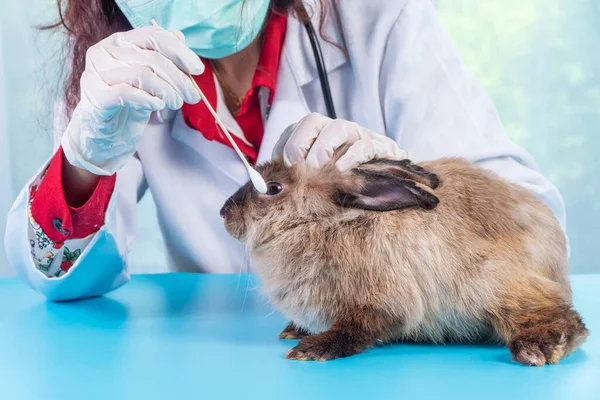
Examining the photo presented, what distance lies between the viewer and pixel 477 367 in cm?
96

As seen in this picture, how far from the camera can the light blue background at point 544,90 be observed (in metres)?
3.21

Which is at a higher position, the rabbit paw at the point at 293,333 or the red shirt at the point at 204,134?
the red shirt at the point at 204,134

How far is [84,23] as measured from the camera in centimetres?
171

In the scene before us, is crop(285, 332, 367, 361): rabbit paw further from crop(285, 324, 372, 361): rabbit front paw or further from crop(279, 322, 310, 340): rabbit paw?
crop(279, 322, 310, 340): rabbit paw

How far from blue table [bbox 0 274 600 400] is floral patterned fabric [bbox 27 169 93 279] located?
188 millimetres

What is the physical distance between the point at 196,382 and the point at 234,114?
104 centimetres

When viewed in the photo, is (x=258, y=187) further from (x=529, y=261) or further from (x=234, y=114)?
(x=234, y=114)

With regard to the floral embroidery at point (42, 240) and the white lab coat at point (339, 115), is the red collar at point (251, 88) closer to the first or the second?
the white lab coat at point (339, 115)

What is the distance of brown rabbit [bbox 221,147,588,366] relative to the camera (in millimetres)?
1001

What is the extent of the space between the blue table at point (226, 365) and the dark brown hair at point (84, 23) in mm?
660

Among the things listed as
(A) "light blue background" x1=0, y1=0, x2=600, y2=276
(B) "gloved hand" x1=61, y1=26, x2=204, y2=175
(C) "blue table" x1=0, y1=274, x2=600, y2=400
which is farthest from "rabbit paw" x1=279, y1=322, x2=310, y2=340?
(A) "light blue background" x1=0, y1=0, x2=600, y2=276

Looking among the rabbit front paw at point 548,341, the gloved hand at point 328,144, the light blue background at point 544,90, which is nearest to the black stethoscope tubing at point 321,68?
the gloved hand at point 328,144

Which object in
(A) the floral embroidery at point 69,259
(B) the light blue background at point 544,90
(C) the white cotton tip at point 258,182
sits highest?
(C) the white cotton tip at point 258,182

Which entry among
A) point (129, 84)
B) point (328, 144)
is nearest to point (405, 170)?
point (328, 144)
